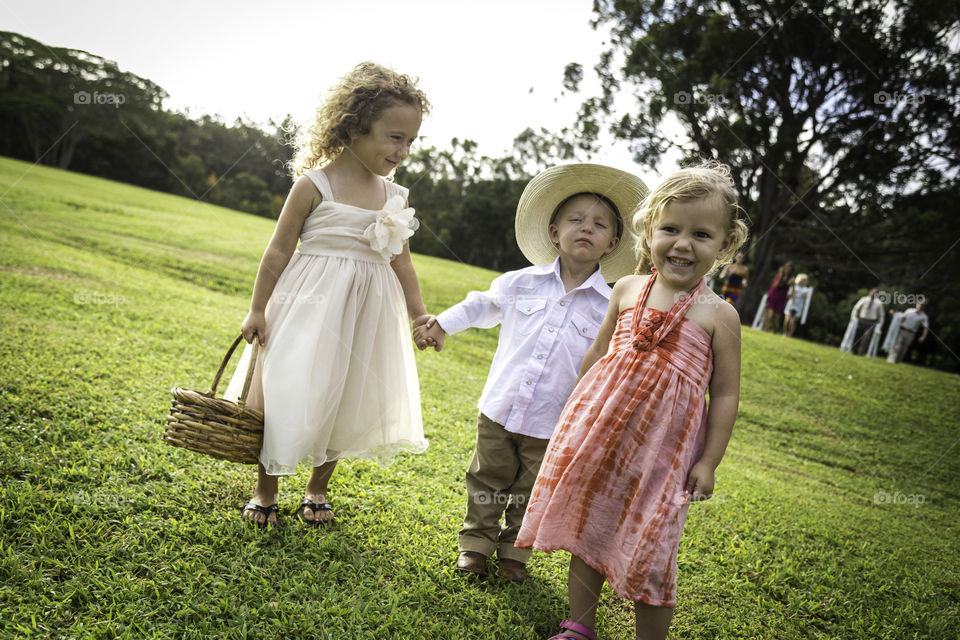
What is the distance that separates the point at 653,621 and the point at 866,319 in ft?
49.0

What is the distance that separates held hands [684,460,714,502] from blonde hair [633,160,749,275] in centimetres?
68

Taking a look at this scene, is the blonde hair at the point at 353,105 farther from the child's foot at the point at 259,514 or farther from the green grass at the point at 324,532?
the green grass at the point at 324,532

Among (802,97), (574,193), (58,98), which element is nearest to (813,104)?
(802,97)

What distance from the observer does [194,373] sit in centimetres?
486

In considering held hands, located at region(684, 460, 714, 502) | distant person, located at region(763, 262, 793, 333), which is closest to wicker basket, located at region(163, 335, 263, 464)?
held hands, located at region(684, 460, 714, 502)

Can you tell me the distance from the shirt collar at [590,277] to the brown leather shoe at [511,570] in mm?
1214

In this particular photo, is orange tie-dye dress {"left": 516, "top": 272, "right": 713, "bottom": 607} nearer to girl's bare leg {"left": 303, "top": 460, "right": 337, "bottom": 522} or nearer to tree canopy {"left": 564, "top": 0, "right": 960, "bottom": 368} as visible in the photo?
girl's bare leg {"left": 303, "top": 460, "right": 337, "bottom": 522}

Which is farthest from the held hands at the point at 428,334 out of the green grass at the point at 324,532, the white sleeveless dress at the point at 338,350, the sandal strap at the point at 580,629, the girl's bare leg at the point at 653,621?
the girl's bare leg at the point at 653,621

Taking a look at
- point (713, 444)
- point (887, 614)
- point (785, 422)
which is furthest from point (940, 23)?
Result: point (713, 444)

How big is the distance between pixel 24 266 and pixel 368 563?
292 inches

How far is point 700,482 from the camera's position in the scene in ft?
6.38

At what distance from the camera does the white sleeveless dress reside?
8.27ft

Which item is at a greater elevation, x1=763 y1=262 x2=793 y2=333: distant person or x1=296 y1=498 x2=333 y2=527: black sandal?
x1=763 y1=262 x2=793 y2=333: distant person

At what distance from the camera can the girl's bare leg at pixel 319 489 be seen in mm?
2797
